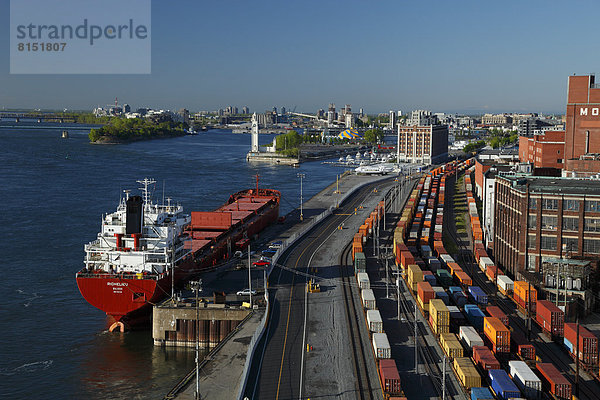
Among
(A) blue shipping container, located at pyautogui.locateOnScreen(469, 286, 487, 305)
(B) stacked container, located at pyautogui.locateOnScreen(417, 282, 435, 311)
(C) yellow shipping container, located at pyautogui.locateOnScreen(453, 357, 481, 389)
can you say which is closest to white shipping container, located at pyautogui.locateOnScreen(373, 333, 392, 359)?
(C) yellow shipping container, located at pyautogui.locateOnScreen(453, 357, 481, 389)

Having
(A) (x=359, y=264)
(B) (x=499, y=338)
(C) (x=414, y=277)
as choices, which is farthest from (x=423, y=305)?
(A) (x=359, y=264)

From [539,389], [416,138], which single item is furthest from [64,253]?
[416,138]

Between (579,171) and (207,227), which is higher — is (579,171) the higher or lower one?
the higher one

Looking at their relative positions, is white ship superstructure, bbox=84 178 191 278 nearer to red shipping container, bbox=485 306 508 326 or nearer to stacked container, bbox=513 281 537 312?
red shipping container, bbox=485 306 508 326

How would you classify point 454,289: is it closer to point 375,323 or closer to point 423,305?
point 423,305

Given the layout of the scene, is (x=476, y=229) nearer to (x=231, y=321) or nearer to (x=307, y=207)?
(x=307, y=207)

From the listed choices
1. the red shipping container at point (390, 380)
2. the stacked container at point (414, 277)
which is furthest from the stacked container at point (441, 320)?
the stacked container at point (414, 277)
